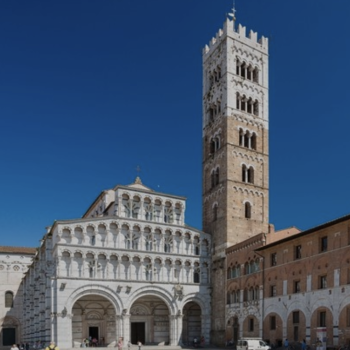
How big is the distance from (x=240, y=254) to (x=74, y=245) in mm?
15283

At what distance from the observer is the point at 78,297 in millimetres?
41062

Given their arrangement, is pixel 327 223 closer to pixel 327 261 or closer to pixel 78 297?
pixel 327 261

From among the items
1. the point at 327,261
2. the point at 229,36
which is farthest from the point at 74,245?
the point at 229,36

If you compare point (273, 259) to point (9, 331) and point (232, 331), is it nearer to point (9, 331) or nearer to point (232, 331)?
point (232, 331)

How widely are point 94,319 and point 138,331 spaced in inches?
187

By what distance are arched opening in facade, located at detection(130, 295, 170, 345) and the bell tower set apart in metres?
5.09

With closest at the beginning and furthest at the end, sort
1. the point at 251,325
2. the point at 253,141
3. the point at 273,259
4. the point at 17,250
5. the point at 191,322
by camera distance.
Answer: the point at 273,259 < the point at 251,325 < the point at 191,322 < the point at 253,141 < the point at 17,250

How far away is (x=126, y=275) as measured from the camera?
43688 millimetres

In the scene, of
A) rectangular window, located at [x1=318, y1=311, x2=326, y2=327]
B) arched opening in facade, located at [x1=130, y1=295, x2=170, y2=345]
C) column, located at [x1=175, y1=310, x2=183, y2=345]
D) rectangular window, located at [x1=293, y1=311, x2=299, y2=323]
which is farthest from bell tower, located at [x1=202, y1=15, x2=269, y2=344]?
rectangular window, located at [x1=318, y1=311, x2=326, y2=327]

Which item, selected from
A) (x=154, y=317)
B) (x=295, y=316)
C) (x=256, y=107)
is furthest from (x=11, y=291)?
(x=295, y=316)

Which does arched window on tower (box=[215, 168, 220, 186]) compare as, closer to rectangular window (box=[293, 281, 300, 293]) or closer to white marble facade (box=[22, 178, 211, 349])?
white marble facade (box=[22, 178, 211, 349])

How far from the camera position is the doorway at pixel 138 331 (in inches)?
1826

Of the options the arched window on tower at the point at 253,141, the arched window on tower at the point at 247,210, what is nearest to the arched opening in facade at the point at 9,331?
the arched window on tower at the point at 247,210

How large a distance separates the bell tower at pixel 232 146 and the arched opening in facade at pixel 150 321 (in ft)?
16.7
